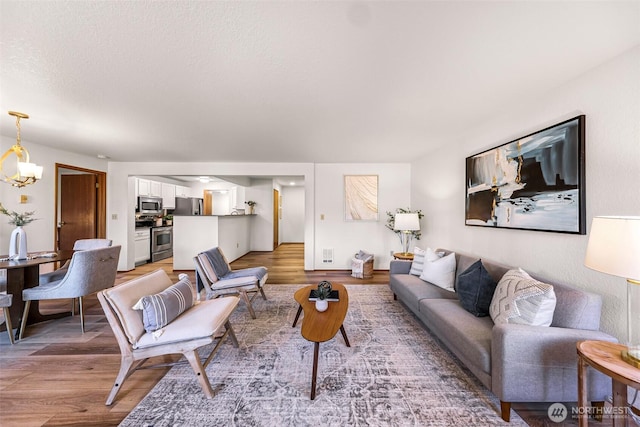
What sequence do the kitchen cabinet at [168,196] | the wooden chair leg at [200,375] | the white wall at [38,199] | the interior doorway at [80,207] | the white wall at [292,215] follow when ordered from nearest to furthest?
1. the wooden chair leg at [200,375]
2. the white wall at [38,199]
3. the interior doorway at [80,207]
4. the kitchen cabinet at [168,196]
5. the white wall at [292,215]

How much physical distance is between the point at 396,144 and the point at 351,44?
2386 mm

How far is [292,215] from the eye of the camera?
30.7ft

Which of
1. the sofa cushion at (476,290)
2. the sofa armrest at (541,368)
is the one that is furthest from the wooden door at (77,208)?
the sofa armrest at (541,368)

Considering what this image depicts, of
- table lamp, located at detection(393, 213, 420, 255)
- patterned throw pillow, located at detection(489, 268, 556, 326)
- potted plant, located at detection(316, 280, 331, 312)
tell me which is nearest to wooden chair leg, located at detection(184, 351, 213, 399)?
potted plant, located at detection(316, 280, 331, 312)

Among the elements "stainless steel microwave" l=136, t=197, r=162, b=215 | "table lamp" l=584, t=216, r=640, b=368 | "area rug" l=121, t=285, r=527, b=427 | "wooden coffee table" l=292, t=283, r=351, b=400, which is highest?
"stainless steel microwave" l=136, t=197, r=162, b=215

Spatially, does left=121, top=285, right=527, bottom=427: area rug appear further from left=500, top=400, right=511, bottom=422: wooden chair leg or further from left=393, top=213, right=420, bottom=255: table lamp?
left=393, top=213, right=420, bottom=255: table lamp

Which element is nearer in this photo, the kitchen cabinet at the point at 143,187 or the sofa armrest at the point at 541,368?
the sofa armrest at the point at 541,368

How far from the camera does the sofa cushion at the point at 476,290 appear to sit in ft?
6.61

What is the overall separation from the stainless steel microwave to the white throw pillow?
6151mm

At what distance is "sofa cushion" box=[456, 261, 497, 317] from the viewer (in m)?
2.01

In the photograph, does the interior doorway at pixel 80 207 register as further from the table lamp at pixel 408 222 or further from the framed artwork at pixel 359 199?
the table lamp at pixel 408 222

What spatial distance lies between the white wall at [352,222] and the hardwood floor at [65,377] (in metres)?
3.51

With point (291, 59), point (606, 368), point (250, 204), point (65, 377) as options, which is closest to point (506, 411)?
point (606, 368)

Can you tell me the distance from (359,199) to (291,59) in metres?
3.73
